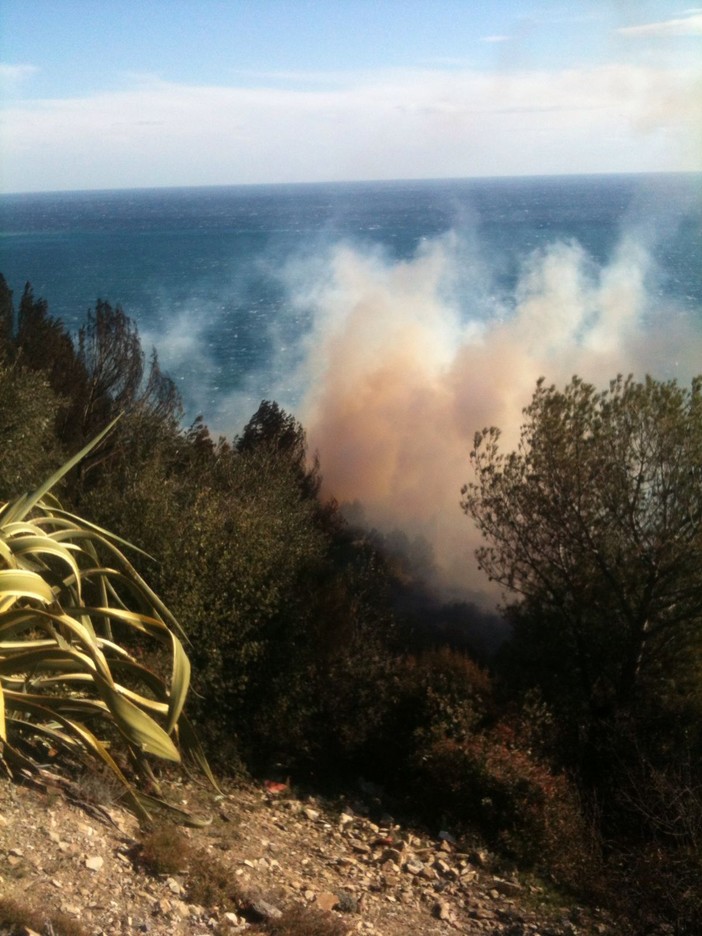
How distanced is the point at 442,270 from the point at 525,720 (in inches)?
2526

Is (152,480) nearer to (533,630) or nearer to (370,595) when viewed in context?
(370,595)

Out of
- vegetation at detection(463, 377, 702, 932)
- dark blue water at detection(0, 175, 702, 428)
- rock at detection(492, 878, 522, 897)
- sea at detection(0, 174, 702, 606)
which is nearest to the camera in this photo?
rock at detection(492, 878, 522, 897)

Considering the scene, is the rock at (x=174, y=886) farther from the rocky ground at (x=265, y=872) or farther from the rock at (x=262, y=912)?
the rock at (x=262, y=912)

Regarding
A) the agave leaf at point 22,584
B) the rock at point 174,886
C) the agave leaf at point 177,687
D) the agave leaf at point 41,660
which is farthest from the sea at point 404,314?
the agave leaf at point 177,687

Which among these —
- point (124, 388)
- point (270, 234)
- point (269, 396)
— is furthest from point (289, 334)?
point (124, 388)

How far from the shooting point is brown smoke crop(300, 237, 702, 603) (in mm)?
39344

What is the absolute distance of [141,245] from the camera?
99438 millimetres

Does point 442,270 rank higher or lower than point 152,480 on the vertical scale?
higher

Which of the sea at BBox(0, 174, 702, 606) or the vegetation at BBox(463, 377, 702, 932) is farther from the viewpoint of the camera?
the sea at BBox(0, 174, 702, 606)

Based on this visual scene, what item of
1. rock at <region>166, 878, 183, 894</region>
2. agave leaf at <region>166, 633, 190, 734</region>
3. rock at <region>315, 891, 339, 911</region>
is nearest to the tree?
rock at <region>315, 891, 339, 911</region>

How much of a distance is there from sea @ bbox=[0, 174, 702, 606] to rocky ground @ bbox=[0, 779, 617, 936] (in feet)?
65.1

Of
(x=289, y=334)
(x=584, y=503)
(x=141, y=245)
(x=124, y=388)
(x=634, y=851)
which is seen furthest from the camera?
(x=141, y=245)

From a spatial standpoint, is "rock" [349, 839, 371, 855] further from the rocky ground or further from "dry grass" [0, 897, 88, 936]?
"dry grass" [0, 897, 88, 936]

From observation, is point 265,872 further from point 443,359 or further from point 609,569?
point 443,359
